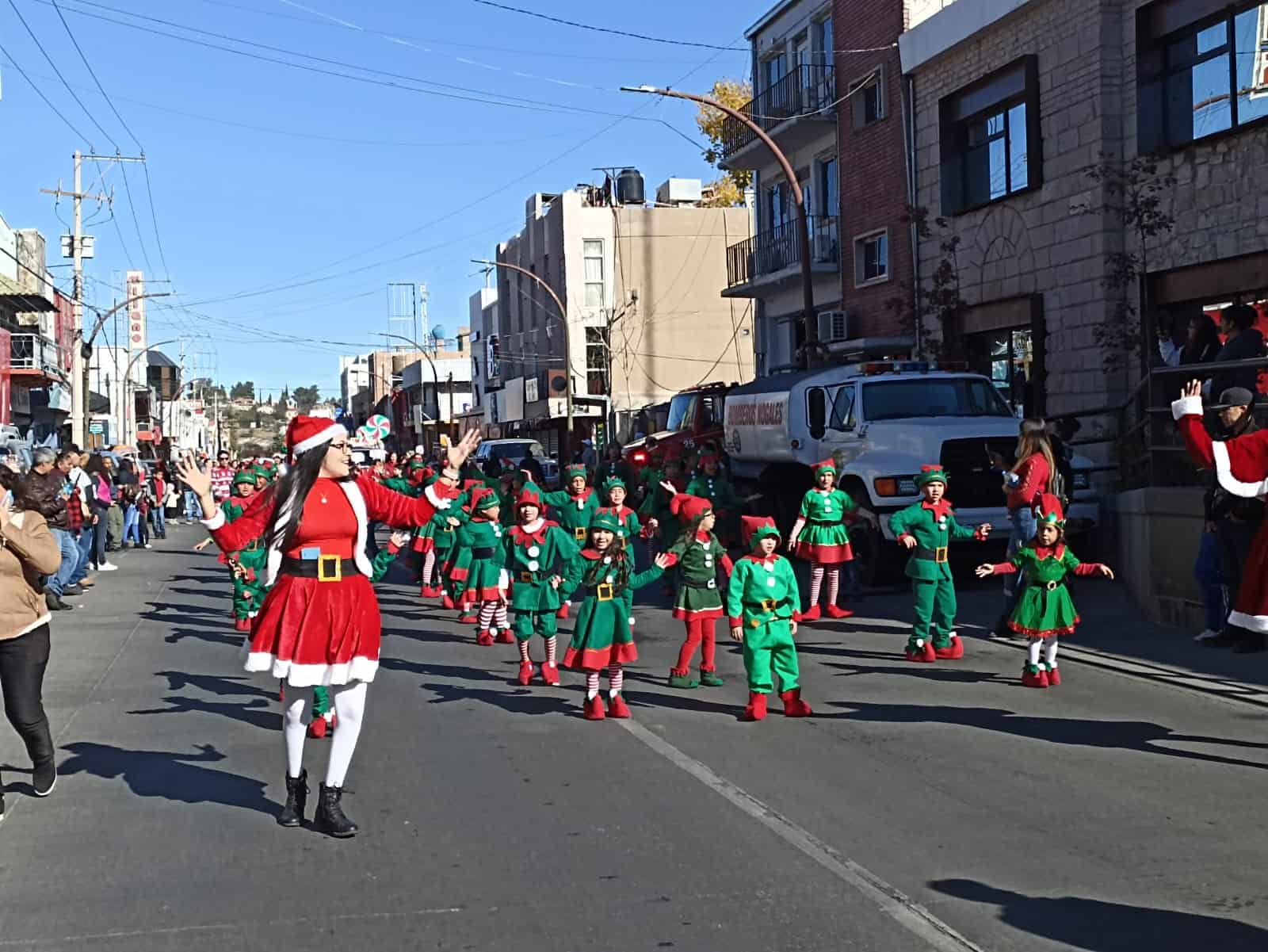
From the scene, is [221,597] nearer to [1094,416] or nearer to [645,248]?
[1094,416]

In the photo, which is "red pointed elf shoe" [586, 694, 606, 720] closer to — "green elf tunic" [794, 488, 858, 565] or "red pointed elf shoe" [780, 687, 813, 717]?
"red pointed elf shoe" [780, 687, 813, 717]

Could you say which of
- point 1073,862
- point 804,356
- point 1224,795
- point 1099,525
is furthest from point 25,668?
point 804,356

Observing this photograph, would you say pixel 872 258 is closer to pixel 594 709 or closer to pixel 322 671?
pixel 594 709

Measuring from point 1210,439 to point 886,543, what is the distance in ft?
31.0

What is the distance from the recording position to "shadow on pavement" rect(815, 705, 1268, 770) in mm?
8320

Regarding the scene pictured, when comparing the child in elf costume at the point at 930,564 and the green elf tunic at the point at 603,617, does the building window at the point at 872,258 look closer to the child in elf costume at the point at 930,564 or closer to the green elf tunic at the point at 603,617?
the child in elf costume at the point at 930,564

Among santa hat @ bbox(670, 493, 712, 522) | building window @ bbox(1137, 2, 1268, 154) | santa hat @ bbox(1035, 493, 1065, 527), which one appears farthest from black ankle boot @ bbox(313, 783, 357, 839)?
building window @ bbox(1137, 2, 1268, 154)

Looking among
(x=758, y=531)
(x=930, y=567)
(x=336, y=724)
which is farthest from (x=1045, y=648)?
(x=336, y=724)

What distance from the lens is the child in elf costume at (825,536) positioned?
47.6 ft

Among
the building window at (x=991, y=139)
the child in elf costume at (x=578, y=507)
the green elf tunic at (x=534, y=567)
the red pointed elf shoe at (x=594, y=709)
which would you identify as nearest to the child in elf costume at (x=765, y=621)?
the red pointed elf shoe at (x=594, y=709)

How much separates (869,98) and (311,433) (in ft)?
77.4

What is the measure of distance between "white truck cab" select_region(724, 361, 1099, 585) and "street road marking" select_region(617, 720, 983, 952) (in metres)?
7.66

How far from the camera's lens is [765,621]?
372 inches

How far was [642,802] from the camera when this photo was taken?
7043 mm
